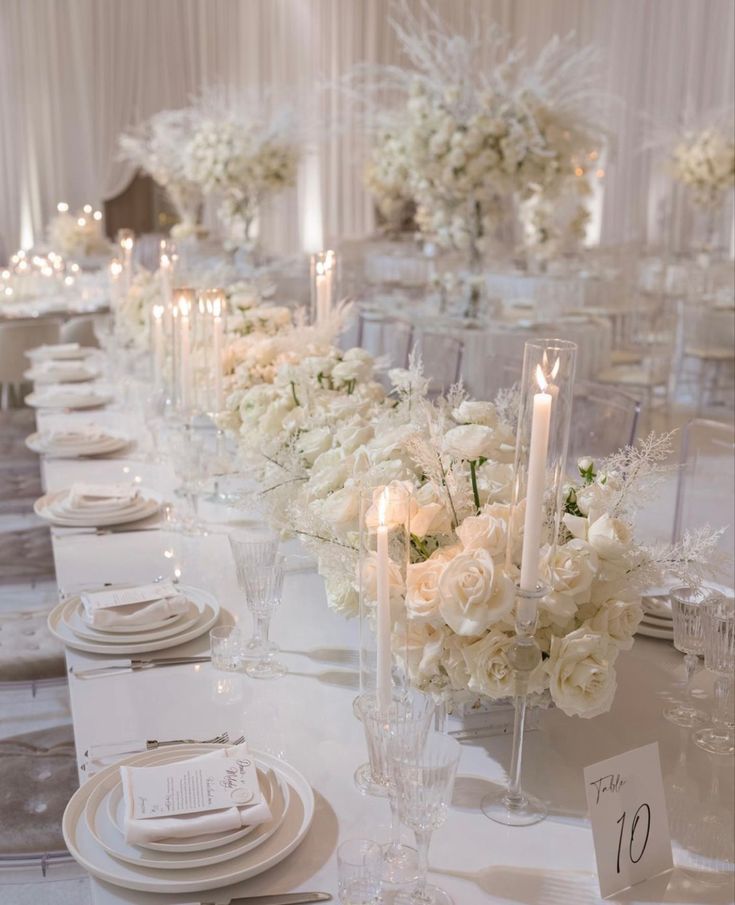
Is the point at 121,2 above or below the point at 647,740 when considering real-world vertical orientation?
above

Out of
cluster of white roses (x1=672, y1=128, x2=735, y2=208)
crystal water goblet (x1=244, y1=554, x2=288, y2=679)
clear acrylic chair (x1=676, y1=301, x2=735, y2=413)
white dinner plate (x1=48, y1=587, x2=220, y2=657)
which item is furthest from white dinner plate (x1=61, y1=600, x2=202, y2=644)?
cluster of white roses (x1=672, y1=128, x2=735, y2=208)

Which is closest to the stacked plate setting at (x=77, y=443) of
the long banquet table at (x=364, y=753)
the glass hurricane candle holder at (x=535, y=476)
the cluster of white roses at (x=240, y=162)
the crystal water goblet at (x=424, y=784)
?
the long banquet table at (x=364, y=753)

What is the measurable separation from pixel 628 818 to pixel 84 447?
2167 millimetres

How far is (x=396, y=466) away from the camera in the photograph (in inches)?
62.1

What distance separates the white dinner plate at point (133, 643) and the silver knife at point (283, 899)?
24.7 inches

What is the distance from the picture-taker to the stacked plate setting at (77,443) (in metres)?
2.99

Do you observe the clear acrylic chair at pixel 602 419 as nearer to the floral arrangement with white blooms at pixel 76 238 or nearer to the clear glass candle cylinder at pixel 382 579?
the clear glass candle cylinder at pixel 382 579

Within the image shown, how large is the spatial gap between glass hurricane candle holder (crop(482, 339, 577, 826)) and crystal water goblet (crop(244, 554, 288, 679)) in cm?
48

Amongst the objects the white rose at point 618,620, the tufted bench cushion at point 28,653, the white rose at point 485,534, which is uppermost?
the white rose at point 485,534

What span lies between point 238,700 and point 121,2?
11.2 meters

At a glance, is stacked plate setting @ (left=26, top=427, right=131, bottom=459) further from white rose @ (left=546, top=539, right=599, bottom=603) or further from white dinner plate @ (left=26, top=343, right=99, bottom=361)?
white rose @ (left=546, top=539, right=599, bottom=603)

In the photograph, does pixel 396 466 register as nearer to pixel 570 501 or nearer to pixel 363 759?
pixel 570 501

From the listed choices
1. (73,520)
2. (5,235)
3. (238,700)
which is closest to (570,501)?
(238,700)

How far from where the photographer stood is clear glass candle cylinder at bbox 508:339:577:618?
1.16 meters
